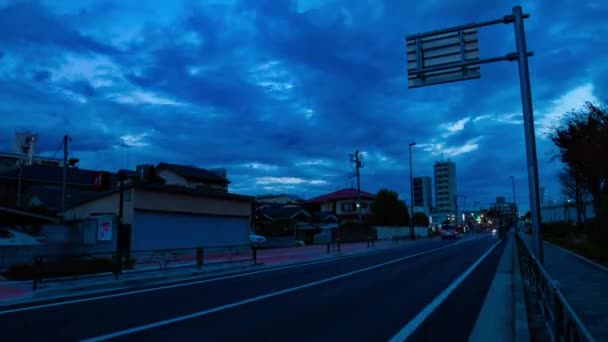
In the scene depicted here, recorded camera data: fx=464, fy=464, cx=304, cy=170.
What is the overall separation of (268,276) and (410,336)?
432 inches

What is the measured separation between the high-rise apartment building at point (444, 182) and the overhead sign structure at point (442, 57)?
166m

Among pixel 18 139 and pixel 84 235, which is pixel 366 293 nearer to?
pixel 84 235

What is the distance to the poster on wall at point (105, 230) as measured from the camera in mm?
24344

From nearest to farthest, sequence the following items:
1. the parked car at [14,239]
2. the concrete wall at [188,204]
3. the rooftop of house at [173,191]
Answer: the parked car at [14,239], the rooftop of house at [173,191], the concrete wall at [188,204]

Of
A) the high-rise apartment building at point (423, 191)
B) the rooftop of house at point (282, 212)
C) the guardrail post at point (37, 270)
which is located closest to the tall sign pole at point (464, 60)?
the guardrail post at point (37, 270)

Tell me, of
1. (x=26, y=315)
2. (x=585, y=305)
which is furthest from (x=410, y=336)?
(x=26, y=315)

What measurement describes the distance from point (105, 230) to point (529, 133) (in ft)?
69.9

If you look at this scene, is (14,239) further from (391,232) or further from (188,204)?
(391,232)

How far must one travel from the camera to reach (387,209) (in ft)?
235

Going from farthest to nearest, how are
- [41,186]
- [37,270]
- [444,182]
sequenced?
[444,182] < [41,186] < [37,270]

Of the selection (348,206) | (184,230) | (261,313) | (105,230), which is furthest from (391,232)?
(261,313)

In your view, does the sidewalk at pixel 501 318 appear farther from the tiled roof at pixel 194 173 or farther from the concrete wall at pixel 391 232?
the concrete wall at pixel 391 232

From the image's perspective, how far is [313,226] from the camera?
6006cm

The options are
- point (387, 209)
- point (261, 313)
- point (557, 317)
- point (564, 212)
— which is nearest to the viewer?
point (557, 317)
